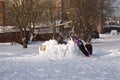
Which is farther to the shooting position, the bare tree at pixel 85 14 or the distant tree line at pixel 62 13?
the bare tree at pixel 85 14

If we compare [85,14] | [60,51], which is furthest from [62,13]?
[60,51]

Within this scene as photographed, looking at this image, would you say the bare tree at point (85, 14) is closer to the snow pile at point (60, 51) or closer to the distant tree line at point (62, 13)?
the distant tree line at point (62, 13)

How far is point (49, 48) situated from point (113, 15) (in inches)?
949

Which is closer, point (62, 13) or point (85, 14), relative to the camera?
point (85, 14)

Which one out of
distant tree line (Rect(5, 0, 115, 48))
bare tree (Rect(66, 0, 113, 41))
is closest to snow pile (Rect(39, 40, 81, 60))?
distant tree line (Rect(5, 0, 115, 48))

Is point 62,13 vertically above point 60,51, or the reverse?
point 62,13

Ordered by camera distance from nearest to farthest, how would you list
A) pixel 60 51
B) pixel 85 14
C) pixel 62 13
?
pixel 60 51
pixel 85 14
pixel 62 13

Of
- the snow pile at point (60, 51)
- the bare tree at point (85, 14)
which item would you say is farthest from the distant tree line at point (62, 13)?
the snow pile at point (60, 51)

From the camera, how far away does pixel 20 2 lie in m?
32.7

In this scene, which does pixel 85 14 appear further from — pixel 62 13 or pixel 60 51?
pixel 60 51

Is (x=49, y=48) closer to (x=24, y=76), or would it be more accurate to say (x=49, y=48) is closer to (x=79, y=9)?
(x=24, y=76)

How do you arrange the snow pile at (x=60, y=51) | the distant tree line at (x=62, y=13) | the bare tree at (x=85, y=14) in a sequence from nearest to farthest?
1. the snow pile at (x=60, y=51)
2. the distant tree line at (x=62, y=13)
3. the bare tree at (x=85, y=14)

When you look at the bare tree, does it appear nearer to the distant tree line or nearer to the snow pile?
the distant tree line

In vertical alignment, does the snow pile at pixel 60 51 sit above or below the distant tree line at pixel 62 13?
below
